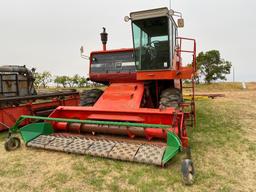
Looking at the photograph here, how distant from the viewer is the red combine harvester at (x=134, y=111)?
3.98 meters

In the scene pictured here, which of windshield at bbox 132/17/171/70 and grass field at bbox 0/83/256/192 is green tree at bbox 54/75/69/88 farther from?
grass field at bbox 0/83/256/192

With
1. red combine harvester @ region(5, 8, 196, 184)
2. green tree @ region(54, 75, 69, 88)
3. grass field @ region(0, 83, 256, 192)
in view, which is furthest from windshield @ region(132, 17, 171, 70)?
green tree @ region(54, 75, 69, 88)

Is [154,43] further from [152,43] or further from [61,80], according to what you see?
[61,80]

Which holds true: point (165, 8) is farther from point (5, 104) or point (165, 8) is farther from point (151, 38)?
point (5, 104)

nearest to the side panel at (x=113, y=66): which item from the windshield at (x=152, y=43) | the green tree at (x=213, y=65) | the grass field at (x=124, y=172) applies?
the windshield at (x=152, y=43)

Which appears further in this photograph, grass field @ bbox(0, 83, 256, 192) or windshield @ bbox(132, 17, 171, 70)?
windshield @ bbox(132, 17, 171, 70)

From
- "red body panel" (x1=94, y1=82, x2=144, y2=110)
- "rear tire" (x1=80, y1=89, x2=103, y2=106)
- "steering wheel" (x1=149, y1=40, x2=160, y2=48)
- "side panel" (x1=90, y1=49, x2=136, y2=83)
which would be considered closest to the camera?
"red body panel" (x1=94, y1=82, x2=144, y2=110)

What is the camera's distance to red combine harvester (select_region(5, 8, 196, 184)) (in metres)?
3.98

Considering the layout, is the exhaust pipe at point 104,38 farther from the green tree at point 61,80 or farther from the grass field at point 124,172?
the green tree at point 61,80

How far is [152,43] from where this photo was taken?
5816 millimetres

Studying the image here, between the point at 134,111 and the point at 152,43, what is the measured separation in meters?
2.09

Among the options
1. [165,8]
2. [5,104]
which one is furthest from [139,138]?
[5,104]

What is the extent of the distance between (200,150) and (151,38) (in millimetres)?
2928

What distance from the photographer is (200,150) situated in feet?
14.8
